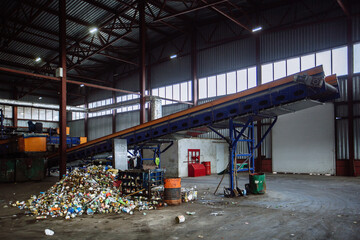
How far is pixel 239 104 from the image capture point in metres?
10.3

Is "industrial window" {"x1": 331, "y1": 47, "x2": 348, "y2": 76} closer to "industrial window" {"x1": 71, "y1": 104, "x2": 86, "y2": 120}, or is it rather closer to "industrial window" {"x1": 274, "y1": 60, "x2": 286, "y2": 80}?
"industrial window" {"x1": 274, "y1": 60, "x2": 286, "y2": 80}

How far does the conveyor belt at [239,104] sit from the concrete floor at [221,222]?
3297 millimetres

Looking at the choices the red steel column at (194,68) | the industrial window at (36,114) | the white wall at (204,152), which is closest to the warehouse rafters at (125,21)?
the red steel column at (194,68)

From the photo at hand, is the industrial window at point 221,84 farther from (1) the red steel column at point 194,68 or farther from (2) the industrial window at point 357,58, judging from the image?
(2) the industrial window at point 357,58

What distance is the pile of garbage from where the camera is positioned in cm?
→ 830

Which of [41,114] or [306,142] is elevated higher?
[41,114]

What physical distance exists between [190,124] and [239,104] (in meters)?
2.39

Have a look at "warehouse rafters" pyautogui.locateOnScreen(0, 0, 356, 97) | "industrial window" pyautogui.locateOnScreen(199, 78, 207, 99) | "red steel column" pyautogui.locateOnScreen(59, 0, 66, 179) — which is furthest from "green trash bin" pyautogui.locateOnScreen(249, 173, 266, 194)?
"industrial window" pyautogui.locateOnScreen(199, 78, 207, 99)

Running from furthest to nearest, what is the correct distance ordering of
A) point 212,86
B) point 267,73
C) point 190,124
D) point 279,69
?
point 212,86, point 267,73, point 279,69, point 190,124

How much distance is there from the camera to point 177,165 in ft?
63.3

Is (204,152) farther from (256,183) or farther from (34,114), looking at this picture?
(34,114)

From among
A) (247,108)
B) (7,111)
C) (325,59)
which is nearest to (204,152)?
(325,59)

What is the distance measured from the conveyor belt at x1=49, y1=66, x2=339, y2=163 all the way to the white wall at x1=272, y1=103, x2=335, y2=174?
1078 centimetres

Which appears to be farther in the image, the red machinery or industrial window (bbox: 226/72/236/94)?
industrial window (bbox: 226/72/236/94)
